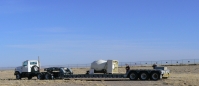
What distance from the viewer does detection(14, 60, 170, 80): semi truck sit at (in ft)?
129

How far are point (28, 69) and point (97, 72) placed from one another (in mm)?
9618

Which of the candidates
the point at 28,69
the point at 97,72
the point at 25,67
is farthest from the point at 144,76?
the point at 25,67

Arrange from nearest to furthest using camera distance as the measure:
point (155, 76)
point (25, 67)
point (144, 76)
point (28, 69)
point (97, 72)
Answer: point (155, 76), point (144, 76), point (97, 72), point (28, 69), point (25, 67)

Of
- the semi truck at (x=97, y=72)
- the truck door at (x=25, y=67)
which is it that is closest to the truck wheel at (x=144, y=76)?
the semi truck at (x=97, y=72)

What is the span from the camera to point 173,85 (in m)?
32.0

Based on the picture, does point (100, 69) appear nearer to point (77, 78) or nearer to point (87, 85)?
point (77, 78)

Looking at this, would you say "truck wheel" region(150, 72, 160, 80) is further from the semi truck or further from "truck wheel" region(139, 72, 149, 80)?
"truck wheel" region(139, 72, 149, 80)

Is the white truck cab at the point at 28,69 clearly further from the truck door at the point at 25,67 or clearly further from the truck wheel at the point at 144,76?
the truck wheel at the point at 144,76

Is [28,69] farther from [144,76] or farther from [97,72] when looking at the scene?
[144,76]

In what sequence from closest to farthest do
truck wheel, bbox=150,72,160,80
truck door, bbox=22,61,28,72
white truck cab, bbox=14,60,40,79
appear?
1. truck wheel, bbox=150,72,160,80
2. white truck cab, bbox=14,60,40,79
3. truck door, bbox=22,61,28,72

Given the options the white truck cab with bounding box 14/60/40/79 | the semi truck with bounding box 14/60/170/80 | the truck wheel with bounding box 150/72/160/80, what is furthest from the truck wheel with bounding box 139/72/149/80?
the white truck cab with bounding box 14/60/40/79

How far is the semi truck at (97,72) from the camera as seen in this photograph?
39.5 meters

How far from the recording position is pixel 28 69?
46.8 meters

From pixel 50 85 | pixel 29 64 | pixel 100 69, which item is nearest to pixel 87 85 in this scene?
pixel 50 85
